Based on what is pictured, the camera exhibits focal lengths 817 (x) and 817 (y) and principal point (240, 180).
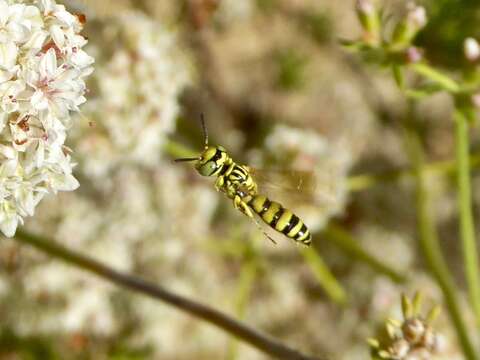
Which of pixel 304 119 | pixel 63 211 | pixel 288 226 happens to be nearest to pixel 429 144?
pixel 304 119

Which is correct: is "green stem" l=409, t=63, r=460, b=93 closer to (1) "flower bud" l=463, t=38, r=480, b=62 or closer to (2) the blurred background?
(1) "flower bud" l=463, t=38, r=480, b=62

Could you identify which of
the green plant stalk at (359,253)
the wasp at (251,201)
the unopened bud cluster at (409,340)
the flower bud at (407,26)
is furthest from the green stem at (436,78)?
the green plant stalk at (359,253)

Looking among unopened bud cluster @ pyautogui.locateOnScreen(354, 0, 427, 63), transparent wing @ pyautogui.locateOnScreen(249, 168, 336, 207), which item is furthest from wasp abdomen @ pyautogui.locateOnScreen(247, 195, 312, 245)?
unopened bud cluster @ pyautogui.locateOnScreen(354, 0, 427, 63)

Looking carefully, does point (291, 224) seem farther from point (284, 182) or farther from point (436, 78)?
point (436, 78)

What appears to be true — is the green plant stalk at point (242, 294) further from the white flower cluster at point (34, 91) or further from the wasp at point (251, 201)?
the white flower cluster at point (34, 91)

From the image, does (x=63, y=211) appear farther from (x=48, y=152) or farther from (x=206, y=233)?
(x=48, y=152)
